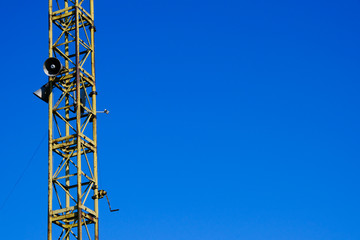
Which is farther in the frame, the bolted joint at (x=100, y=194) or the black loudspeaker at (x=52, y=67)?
the black loudspeaker at (x=52, y=67)

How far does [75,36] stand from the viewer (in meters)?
54.4

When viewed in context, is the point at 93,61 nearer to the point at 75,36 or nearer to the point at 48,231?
the point at 75,36

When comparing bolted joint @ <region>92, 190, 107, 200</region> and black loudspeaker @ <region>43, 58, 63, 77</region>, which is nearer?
bolted joint @ <region>92, 190, 107, 200</region>

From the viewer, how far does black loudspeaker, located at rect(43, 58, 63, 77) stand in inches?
2119

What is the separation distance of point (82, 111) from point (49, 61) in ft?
12.3

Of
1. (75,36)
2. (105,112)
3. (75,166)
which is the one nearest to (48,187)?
(75,166)

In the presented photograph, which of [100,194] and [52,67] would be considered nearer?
[100,194]

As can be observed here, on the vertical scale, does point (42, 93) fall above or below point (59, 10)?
below

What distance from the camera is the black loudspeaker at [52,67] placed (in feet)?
177

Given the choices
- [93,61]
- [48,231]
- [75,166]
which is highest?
[93,61]

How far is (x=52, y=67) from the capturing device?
177 ft

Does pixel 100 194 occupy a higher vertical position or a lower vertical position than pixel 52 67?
lower

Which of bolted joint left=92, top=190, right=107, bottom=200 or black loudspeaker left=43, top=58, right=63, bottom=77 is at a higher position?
black loudspeaker left=43, top=58, right=63, bottom=77

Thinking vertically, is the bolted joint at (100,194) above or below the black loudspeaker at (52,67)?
below
